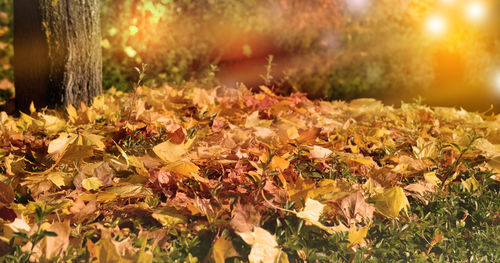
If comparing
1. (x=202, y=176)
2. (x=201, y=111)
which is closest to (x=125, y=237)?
(x=202, y=176)

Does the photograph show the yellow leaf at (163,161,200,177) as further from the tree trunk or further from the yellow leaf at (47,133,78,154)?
the tree trunk

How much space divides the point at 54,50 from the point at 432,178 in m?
2.57

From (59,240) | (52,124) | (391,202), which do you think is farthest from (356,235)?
(52,124)

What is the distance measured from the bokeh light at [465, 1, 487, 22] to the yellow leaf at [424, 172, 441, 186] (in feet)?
20.3

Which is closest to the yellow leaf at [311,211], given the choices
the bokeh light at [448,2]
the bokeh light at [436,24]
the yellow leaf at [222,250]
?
the yellow leaf at [222,250]

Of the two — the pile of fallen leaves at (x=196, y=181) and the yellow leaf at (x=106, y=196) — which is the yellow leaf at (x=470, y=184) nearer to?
the pile of fallen leaves at (x=196, y=181)

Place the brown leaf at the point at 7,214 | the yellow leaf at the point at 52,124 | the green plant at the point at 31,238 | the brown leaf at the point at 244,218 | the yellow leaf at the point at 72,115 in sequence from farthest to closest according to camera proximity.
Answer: the yellow leaf at the point at 72,115
the yellow leaf at the point at 52,124
the brown leaf at the point at 7,214
the brown leaf at the point at 244,218
the green plant at the point at 31,238

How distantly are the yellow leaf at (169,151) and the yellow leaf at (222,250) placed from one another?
56cm

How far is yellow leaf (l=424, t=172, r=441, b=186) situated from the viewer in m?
1.89

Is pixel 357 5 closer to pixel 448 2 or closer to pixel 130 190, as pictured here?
pixel 448 2

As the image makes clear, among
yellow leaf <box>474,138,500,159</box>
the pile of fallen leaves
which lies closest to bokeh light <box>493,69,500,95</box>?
the pile of fallen leaves

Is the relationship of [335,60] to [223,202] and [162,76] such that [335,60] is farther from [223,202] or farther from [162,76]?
[223,202]

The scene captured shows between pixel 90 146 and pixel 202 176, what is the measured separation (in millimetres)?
454

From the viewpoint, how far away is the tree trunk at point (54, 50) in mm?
3131
